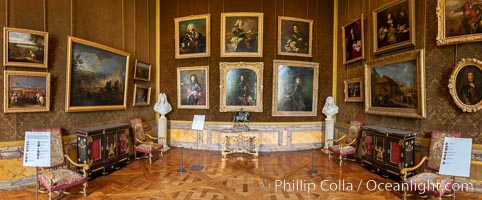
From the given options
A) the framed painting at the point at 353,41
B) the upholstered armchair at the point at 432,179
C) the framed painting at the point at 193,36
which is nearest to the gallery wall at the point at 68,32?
the framed painting at the point at 193,36

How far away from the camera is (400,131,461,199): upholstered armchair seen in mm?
4062

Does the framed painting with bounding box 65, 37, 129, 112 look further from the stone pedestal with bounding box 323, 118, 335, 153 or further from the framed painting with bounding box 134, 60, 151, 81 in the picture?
the stone pedestal with bounding box 323, 118, 335, 153

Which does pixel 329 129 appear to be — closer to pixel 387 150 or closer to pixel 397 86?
pixel 387 150

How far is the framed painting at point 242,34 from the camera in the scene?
27.5ft

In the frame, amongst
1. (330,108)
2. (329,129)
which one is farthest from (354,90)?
(329,129)

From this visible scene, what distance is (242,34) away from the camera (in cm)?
839

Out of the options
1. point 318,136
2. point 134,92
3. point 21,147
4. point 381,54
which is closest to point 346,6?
point 381,54

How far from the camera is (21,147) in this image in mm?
4922

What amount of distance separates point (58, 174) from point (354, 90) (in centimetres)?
858

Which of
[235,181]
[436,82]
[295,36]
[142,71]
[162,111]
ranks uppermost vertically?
[295,36]

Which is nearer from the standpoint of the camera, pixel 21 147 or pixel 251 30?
pixel 21 147

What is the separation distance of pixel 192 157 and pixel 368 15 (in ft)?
24.7

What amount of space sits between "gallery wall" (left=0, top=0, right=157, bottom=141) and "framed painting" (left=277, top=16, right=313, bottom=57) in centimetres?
534

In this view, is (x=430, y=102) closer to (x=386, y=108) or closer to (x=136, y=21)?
(x=386, y=108)
